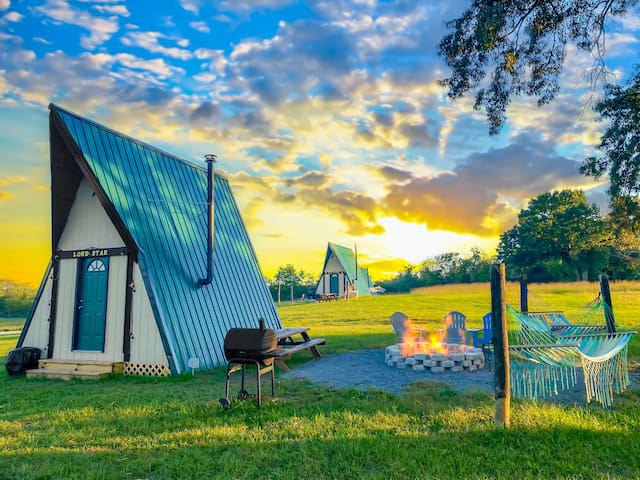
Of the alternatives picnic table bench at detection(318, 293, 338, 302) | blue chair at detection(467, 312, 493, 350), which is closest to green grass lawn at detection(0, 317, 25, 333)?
picnic table bench at detection(318, 293, 338, 302)

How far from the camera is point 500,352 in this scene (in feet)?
16.0

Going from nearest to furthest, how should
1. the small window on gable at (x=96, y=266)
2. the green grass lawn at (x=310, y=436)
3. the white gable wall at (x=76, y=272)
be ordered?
the green grass lawn at (x=310, y=436)
the white gable wall at (x=76, y=272)
the small window on gable at (x=96, y=266)

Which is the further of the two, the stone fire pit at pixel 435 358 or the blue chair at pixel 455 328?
the blue chair at pixel 455 328

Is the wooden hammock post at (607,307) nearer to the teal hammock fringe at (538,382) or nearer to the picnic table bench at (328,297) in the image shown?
the teal hammock fringe at (538,382)

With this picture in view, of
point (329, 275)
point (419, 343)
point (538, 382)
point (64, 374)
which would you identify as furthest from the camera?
point (329, 275)

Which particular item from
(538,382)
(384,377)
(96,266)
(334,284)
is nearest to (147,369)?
(96,266)

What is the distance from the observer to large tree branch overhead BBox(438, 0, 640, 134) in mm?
8484

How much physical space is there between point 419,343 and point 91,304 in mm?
6955

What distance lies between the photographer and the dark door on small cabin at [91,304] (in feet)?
29.5

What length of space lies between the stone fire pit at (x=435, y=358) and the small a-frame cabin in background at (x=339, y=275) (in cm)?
2658

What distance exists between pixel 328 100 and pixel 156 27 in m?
4.43

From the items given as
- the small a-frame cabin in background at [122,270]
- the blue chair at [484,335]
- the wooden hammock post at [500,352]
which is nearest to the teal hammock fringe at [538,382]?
the wooden hammock post at [500,352]

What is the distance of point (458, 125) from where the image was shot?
1186cm

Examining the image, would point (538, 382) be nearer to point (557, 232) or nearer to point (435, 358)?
point (435, 358)
